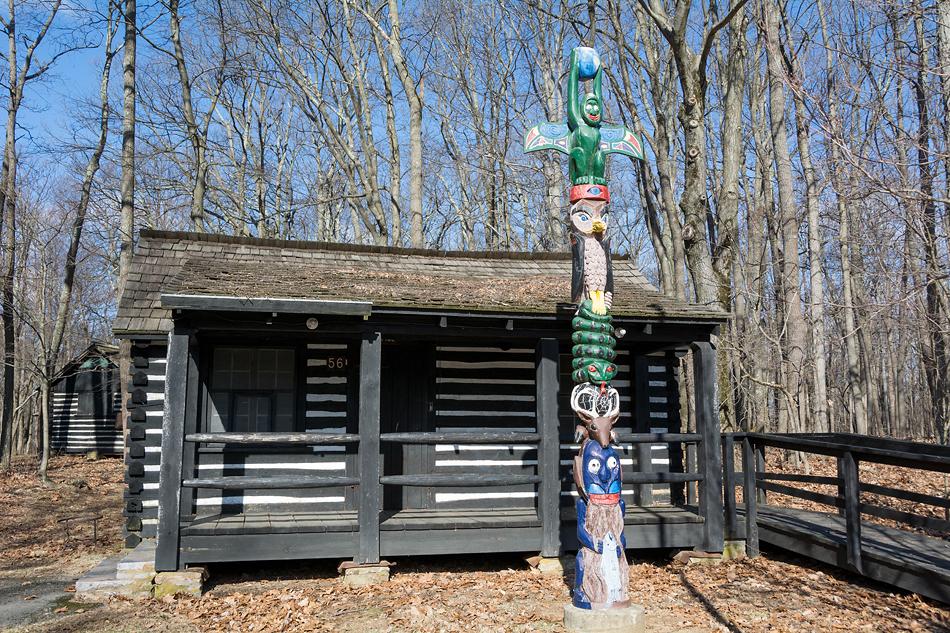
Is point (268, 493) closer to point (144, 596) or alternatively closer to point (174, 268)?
point (144, 596)

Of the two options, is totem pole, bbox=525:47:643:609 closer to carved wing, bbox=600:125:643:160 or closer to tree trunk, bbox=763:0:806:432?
carved wing, bbox=600:125:643:160

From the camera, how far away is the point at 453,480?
28.1 feet

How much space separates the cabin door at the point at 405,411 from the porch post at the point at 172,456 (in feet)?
9.70

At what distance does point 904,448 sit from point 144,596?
882cm

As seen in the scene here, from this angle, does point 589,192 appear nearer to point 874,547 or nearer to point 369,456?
point 369,456

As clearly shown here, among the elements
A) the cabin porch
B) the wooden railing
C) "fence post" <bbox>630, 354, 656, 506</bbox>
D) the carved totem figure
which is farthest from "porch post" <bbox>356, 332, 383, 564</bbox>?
the wooden railing

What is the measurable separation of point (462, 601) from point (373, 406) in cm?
240

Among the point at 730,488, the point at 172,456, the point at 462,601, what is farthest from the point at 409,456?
the point at 730,488

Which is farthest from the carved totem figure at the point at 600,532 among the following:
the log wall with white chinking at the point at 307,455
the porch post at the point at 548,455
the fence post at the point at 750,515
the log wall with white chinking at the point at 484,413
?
the log wall with white chinking at the point at 307,455

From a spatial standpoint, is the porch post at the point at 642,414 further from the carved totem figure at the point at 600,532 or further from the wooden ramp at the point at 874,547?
the carved totem figure at the point at 600,532

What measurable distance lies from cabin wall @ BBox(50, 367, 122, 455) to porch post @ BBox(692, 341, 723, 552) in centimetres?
2324

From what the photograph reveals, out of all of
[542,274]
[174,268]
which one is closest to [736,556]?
[542,274]

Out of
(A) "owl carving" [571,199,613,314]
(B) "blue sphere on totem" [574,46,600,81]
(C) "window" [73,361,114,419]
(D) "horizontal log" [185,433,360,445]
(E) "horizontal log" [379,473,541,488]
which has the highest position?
(B) "blue sphere on totem" [574,46,600,81]

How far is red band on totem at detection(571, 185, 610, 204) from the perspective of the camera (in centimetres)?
711
